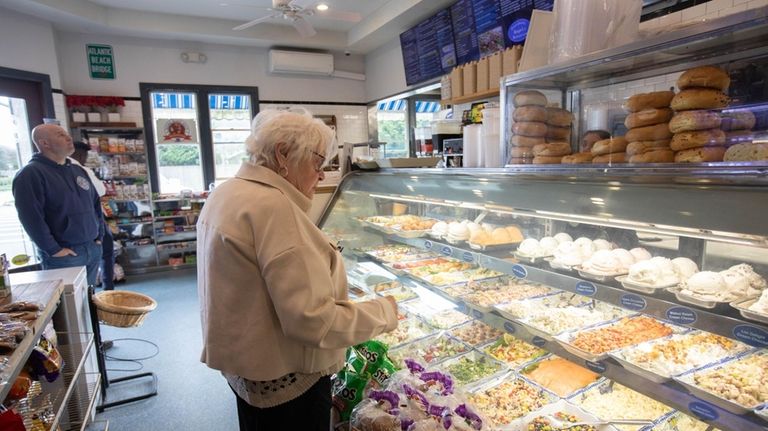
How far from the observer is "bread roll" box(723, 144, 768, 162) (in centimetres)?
135

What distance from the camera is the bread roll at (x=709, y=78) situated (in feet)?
5.06

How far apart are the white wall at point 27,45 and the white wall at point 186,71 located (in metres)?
0.49

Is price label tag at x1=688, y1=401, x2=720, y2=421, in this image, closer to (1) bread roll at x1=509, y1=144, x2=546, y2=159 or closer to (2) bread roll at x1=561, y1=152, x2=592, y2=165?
(2) bread roll at x1=561, y1=152, x2=592, y2=165

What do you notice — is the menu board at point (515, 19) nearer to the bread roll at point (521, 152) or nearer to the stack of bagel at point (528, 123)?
the stack of bagel at point (528, 123)

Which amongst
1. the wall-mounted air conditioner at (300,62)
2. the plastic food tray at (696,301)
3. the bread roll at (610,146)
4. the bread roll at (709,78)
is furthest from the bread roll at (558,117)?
the wall-mounted air conditioner at (300,62)

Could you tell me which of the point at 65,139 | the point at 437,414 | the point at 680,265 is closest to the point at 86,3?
the point at 65,139

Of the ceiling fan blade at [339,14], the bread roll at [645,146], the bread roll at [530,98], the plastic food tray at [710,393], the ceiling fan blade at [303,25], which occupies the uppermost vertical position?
the ceiling fan blade at [303,25]

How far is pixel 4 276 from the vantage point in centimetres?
230

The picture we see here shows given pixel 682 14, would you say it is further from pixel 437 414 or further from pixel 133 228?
pixel 133 228

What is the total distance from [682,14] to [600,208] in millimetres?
2852

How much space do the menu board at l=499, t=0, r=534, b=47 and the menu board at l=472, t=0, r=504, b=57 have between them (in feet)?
0.31

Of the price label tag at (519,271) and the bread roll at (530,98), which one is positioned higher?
the bread roll at (530,98)

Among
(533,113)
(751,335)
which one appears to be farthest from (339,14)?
(751,335)

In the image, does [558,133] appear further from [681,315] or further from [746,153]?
[681,315]
